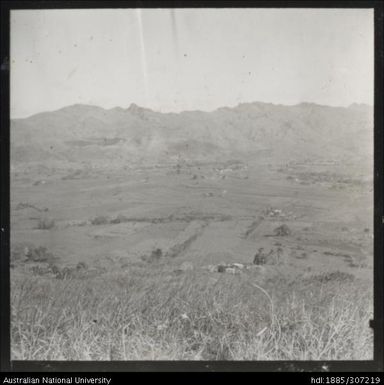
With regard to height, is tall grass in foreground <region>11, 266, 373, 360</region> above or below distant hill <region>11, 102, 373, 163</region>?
below

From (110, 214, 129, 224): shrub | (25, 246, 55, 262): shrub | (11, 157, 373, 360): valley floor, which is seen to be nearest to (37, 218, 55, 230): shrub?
(11, 157, 373, 360): valley floor

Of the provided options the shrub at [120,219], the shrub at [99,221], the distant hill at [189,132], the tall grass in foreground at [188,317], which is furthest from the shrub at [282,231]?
the shrub at [99,221]

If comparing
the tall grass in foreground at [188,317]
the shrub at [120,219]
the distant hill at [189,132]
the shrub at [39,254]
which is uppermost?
the distant hill at [189,132]

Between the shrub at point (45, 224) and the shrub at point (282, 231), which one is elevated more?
the shrub at point (45, 224)

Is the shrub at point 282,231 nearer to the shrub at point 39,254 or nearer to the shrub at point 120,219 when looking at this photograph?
the shrub at point 120,219

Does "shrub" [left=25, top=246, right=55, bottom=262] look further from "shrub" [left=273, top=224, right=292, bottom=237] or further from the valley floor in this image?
"shrub" [left=273, top=224, right=292, bottom=237]

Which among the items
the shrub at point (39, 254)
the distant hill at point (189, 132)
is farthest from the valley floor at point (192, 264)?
the distant hill at point (189, 132)

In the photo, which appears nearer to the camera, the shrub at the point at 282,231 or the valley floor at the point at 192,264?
the valley floor at the point at 192,264
